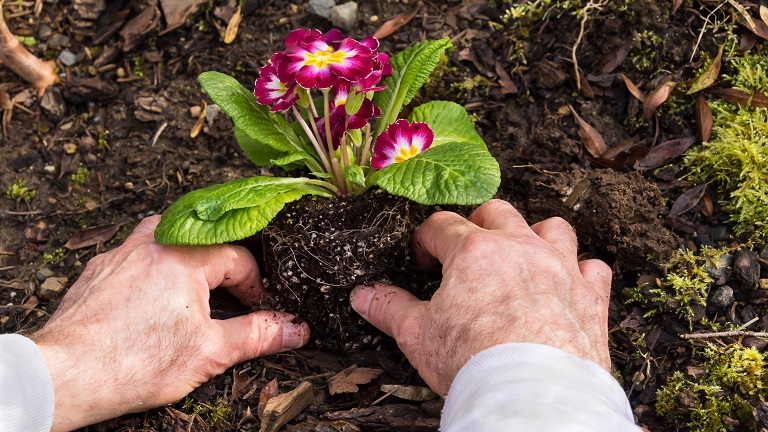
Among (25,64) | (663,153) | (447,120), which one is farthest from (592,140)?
(25,64)

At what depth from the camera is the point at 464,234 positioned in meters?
2.48

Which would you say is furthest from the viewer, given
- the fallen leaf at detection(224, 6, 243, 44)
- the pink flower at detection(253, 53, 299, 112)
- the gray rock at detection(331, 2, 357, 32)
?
the fallen leaf at detection(224, 6, 243, 44)

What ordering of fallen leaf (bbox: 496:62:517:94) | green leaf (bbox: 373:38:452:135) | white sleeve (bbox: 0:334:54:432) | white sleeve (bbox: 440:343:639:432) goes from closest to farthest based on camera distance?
white sleeve (bbox: 440:343:639:432), white sleeve (bbox: 0:334:54:432), green leaf (bbox: 373:38:452:135), fallen leaf (bbox: 496:62:517:94)

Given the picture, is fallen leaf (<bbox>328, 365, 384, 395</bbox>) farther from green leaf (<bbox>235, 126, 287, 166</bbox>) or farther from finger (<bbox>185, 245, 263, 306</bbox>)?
green leaf (<bbox>235, 126, 287, 166</bbox>)

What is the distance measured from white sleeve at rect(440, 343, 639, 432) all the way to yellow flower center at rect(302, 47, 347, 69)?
110cm

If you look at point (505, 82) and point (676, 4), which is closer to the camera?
point (676, 4)

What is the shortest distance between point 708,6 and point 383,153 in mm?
1755

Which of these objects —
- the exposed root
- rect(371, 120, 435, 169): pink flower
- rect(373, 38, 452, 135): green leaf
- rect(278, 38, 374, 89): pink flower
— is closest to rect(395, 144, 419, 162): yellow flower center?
rect(371, 120, 435, 169): pink flower

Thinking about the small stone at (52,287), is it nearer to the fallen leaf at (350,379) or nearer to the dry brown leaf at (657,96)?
the fallen leaf at (350,379)

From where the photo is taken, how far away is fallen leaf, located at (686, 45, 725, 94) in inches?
120

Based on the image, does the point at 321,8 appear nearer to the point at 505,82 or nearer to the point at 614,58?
the point at 505,82

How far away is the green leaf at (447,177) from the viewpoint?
2256 mm

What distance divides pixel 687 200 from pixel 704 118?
39 cm

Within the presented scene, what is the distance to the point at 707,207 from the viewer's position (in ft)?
9.48
